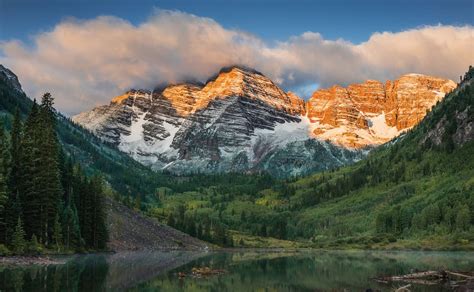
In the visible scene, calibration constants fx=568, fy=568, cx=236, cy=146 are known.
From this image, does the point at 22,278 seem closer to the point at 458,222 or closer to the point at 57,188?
the point at 57,188

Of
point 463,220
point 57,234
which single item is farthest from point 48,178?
point 463,220

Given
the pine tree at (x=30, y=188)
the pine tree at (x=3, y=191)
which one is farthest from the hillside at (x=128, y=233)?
the pine tree at (x=3, y=191)

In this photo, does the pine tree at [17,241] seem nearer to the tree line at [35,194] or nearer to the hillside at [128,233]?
the tree line at [35,194]

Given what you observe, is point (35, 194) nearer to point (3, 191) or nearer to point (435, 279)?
point (3, 191)

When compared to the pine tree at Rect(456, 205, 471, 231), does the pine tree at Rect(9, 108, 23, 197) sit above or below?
above

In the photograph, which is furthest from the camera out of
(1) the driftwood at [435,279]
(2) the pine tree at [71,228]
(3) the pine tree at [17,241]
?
(2) the pine tree at [71,228]

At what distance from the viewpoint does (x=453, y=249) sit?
16825 centimetres

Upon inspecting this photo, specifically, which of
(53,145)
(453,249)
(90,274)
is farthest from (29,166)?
(453,249)

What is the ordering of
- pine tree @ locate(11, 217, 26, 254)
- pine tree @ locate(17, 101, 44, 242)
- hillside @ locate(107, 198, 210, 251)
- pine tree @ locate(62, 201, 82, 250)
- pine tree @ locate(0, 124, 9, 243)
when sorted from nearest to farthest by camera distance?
pine tree @ locate(0, 124, 9, 243) < pine tree @ locate(11, 217, 26, 254) < pine tree @ locate(17, 101, 44, 242) < pine tree @ locate(62, 201, 82, 250) < hillside @ locate(107, 198, 210, 251)

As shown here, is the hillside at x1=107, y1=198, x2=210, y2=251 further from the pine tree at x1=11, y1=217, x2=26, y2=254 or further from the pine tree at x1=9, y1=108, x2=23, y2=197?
the pine tree at x1=11, y1=217, x2=26, y2=254

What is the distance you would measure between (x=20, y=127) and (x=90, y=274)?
203 ft

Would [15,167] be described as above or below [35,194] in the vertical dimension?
above

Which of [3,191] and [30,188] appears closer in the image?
[3,191]

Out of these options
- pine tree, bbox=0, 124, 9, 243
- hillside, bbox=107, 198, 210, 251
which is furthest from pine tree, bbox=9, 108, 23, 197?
hillside, bbox=107, 198, 210, 251
